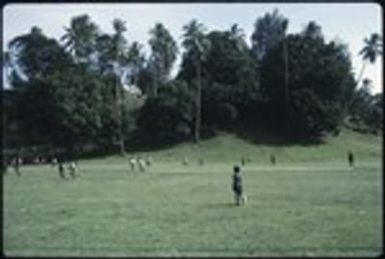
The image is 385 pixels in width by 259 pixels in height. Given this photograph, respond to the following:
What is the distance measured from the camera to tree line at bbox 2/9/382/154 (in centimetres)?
10100

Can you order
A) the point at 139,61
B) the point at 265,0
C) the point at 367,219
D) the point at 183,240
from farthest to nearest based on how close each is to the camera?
the point at 139,61
the point at 367,219
the point at 183,240
the point at 265,0

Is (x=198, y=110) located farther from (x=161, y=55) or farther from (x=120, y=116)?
(x=161, y=55)

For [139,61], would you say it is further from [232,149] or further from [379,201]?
[379,201]

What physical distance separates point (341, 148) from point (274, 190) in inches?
2539

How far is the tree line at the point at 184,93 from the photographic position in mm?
101000

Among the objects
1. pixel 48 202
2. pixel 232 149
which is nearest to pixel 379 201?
pixel 48 202

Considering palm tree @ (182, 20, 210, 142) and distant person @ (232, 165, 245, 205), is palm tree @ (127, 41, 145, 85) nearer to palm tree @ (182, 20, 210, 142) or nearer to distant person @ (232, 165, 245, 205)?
palm tree @ (182, 20, 210, 142)

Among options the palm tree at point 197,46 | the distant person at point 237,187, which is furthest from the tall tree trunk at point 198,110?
the distant person at point 237,187

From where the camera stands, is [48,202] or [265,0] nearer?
[265,0]

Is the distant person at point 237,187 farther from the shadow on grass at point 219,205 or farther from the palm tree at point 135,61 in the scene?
the palm tree at point 135,61

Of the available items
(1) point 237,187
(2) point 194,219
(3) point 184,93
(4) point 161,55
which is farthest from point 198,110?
(2) point 194,219

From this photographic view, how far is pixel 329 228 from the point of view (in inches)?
808

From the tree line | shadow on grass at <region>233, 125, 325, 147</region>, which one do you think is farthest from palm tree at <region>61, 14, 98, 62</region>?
shadow on grass at <region>233, 125, 325, 147</region>

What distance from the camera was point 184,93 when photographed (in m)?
104
